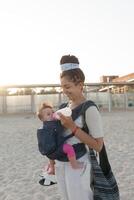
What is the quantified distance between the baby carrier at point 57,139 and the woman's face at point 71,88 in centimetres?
7

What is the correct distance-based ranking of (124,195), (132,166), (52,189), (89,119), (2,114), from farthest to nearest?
(2,114), (132,166), (52,189), (124,195), (89,119)

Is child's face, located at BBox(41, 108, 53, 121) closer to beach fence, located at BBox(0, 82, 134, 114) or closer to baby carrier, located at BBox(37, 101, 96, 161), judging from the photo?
baby carrier, located at BBox(37, 101, 96, 161)

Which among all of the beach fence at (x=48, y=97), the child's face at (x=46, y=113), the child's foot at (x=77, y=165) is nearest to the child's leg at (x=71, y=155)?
the child's foot at (x=77, y=165)

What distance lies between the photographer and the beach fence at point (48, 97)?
120ft

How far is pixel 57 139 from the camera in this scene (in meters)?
2.46

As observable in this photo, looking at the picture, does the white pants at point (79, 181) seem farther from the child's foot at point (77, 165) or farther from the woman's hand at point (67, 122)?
the woman's hand at point (67, 122)

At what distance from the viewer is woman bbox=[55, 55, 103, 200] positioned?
2.38m

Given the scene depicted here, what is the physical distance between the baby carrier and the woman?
0.09 ft

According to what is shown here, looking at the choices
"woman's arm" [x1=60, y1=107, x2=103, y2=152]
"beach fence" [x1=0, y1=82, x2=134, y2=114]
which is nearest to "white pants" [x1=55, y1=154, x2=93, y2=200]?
"woman's arm" [x1=60, y1=107, x2=103, y2=152]

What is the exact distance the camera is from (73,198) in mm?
2471

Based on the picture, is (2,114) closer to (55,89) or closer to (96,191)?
(55,89)

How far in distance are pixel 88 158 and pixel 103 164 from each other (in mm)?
94

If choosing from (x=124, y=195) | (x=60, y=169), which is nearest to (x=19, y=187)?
(x=124, y=195)

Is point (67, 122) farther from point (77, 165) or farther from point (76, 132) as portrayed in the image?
point (77, 165)
